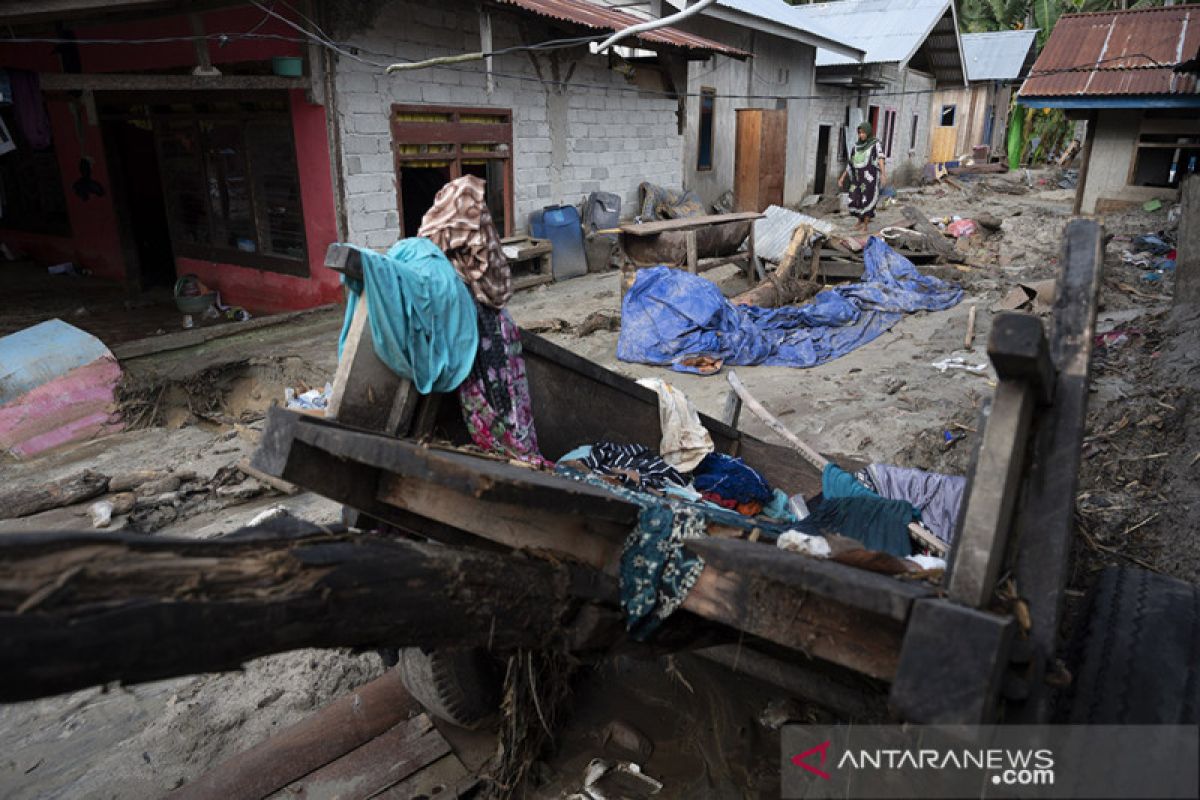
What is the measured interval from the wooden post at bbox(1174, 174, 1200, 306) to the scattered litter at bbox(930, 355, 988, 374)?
5.87ft

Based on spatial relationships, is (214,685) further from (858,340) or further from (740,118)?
(740,118)

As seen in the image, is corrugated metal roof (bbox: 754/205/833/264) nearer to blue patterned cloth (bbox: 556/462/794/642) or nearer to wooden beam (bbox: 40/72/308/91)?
wooden beam (bbox: 40/72/308/91)

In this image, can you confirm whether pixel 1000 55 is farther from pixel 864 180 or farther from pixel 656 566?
pixel 656 566

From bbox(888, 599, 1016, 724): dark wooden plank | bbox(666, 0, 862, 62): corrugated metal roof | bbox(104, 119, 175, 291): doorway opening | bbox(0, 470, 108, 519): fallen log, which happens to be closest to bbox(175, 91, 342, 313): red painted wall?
bbox(104, 119, 175, 291): doorway opening

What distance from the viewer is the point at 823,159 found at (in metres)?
21.4

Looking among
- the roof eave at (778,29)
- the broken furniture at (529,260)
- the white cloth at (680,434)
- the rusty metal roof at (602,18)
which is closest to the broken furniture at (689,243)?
the broken furniture at (529,260)

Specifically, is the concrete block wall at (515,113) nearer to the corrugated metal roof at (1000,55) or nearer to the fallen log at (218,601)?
the fallen log at (218,601)

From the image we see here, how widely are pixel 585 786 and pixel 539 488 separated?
5.43ft

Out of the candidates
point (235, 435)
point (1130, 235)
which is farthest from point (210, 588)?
point (1130, 235)

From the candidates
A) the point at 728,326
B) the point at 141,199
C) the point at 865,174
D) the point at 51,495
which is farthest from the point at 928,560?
the point at 865,174

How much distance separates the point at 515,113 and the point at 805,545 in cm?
1044

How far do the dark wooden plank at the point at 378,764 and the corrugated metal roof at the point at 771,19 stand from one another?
1402 centimetres

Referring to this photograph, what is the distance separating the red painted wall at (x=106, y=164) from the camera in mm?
8664

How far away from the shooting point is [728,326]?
29.1 feet
